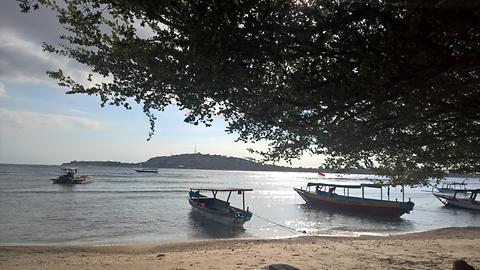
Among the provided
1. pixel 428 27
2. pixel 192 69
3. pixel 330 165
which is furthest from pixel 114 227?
pixel 428 27

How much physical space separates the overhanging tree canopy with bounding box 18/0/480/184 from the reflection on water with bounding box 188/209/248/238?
67.9ft

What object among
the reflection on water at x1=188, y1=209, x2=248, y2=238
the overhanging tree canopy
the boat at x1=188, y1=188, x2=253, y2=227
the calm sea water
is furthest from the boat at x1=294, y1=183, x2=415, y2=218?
the overhanging tree canopy

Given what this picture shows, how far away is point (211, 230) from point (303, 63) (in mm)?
25352

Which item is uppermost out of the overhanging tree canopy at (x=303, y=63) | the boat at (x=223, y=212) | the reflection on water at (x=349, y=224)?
the overhanging tree canopy at (x=303, y=63)

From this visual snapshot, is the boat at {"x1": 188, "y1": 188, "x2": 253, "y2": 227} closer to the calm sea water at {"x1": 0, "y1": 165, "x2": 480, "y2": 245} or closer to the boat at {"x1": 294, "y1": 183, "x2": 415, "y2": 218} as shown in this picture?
the calm sea water at {"x1": 0, "y1": 165, "x2": 480, "y2": 245}

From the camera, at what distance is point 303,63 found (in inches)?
253

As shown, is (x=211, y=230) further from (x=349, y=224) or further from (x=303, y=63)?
(x=303, y=63)

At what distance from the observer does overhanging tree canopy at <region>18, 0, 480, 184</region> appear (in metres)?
5.08

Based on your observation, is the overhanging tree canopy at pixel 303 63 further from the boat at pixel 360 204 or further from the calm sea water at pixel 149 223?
the boat at pixel 360 204

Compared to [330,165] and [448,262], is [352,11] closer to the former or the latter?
[330,165]

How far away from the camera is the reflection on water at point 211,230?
1112 inches

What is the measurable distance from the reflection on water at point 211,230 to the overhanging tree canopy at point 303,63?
20.7 m

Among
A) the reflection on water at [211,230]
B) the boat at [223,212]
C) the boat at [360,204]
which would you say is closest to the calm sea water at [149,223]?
the reflection on water at [211,230]

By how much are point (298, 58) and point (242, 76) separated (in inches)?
43.5
